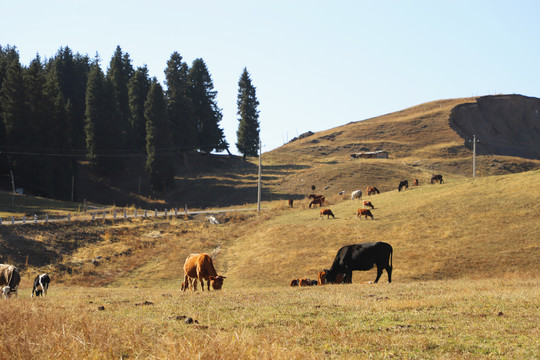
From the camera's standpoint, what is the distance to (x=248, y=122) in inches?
4067

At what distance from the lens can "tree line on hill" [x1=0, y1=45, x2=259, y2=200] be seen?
69688 millimetres

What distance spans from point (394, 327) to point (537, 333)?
274 centimetres

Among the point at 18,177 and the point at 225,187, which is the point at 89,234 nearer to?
the point at 18,177

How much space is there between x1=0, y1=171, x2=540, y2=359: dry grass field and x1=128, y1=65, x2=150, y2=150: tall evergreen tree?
1314 inches

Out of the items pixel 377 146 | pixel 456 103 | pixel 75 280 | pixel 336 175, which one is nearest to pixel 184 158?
pixel 336 175

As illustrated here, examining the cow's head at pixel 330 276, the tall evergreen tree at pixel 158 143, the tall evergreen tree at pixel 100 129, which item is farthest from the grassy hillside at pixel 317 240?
the tall evergreen tree at pixel 100 129

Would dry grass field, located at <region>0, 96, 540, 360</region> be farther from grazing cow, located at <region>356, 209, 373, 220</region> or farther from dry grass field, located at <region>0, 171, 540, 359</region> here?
grazing cow, located at <region>356, 209, 373, 220</region>

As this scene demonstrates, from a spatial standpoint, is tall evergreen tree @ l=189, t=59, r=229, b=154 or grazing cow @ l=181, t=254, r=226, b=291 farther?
tall evergreen tree @ l=189, t=59, r=229, b=154

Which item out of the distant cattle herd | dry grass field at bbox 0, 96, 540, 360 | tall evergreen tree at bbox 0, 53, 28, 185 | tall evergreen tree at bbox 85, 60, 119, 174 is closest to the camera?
dry grass field at bbox 0, 96, 540, 360

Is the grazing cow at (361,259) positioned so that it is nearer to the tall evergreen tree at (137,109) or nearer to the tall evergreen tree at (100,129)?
the tall evergreen tree at (100,129)

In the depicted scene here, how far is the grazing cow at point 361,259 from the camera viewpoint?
83.5 ft

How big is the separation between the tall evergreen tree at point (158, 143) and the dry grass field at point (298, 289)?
19.6m

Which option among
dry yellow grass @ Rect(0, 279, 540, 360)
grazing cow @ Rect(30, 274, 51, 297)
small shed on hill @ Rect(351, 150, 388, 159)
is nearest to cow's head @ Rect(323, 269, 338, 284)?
dry yellow grass @ Rect(0, 279, 540, 360)

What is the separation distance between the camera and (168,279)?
119ft
